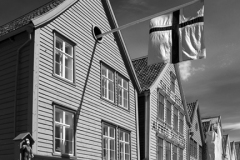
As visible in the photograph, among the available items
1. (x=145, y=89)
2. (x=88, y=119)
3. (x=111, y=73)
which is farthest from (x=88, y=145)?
(x=145, y=89)

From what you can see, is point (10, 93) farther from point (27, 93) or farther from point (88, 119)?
point (88, 119)

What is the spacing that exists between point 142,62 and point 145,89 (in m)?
5.15

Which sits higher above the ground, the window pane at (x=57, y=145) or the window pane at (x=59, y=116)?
the window pane at (x=59, y=116)

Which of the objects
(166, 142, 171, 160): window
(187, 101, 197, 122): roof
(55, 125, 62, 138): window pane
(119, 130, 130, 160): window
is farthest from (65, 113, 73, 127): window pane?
(187, 101, 197, 122): roof

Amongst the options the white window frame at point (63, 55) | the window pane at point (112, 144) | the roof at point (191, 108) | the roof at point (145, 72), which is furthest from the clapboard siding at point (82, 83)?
the roof at point (191, 108)

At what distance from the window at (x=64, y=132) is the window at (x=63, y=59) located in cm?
170

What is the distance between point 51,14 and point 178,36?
6102 mm

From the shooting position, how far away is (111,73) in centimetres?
2161

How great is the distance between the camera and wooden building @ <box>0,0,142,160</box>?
14969 millimetres

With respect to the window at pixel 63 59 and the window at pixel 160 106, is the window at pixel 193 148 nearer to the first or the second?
the window at pixel 160 106

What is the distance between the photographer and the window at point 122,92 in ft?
72.8

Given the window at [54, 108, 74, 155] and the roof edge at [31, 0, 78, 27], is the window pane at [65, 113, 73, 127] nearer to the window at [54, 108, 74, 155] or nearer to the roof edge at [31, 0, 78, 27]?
the window at [54, 108, 74, 155]

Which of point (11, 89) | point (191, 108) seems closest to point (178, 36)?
point (11, 89)

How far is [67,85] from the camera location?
670 inches
